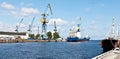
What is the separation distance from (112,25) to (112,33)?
12.5ft

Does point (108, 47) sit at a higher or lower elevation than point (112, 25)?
lower

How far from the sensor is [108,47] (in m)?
113

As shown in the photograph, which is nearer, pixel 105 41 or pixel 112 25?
pixel 105 41

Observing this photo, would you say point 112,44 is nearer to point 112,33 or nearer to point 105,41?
point 105,41

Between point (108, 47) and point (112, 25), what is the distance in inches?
1151

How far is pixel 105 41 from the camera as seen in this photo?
115 m

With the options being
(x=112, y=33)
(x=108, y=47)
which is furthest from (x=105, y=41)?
(x=112, y=33)

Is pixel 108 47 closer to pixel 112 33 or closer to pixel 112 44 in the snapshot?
pixel 112 44

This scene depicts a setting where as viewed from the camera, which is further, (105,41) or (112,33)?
(112,33)

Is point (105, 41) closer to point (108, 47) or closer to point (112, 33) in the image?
point (108, 47)

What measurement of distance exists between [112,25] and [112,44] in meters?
31.0

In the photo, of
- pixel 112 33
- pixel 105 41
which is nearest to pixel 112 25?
pixel 112 33

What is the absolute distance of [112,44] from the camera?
11050 cm

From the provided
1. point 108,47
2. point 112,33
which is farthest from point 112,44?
point 112,33
